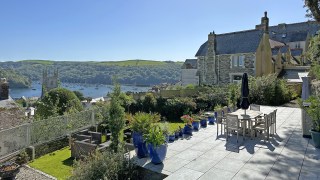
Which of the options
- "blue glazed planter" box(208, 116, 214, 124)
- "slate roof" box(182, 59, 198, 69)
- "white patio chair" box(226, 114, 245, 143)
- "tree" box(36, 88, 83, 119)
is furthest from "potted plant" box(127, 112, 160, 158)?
"slate roof" box(182, 59, 198, 69)

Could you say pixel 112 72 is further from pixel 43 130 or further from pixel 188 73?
pixel 43 130

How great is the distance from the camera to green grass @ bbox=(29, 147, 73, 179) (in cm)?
971

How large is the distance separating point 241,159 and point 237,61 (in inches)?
1085

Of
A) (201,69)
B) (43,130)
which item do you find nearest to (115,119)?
(43,130)

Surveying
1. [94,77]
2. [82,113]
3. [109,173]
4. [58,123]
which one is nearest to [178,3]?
[82,113]

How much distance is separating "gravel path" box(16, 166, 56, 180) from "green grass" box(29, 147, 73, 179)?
0.95ft

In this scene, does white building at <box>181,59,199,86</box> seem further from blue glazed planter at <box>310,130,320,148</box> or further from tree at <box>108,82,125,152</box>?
tree at <box>108,82,125,152</box>

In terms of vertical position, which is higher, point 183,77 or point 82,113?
point 183,77

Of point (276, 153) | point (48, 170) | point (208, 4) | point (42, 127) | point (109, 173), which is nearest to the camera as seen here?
point (109, 173)

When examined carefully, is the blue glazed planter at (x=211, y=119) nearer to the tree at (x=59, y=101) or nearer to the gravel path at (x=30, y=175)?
the gravel path at (x=30, y=175)

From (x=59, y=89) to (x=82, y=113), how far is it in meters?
4.90

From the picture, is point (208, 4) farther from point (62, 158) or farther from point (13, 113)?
point (13, 113)

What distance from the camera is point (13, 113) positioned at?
14836mm

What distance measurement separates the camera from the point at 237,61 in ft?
109
